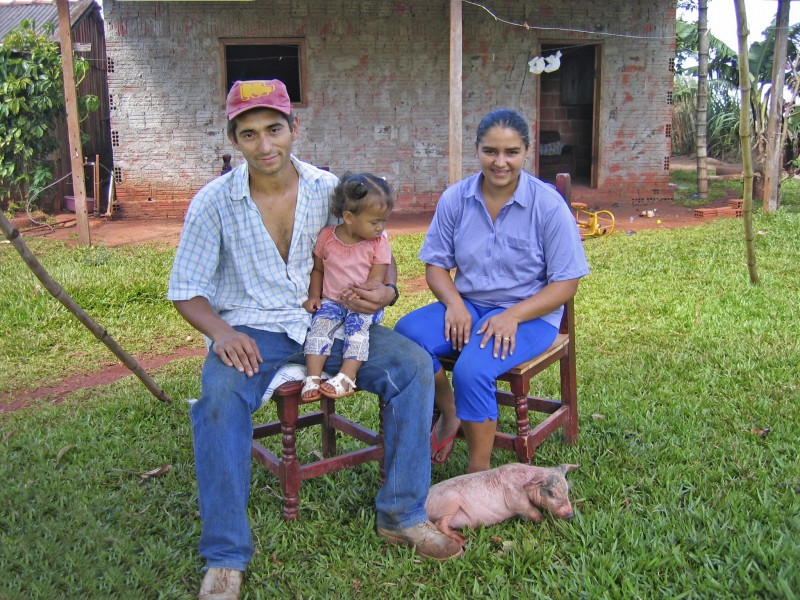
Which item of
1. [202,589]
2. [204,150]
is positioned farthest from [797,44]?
[202,589]

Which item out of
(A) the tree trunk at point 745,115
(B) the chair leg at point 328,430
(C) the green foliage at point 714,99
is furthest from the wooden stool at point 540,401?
(C) the green foliage at point 714,99

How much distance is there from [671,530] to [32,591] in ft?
7.79

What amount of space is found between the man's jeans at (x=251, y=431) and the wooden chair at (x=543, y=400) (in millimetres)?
517

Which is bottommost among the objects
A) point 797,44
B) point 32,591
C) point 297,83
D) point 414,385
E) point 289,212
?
point 32,591

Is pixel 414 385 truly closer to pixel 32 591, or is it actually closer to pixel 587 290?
pixel 32 591

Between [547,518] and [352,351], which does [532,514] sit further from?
[352,351]

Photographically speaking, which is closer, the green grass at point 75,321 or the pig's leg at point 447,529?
the pig's leg at point 447,529

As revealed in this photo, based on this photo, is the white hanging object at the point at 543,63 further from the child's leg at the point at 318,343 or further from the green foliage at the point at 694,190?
the child's leg at the point at 318,343

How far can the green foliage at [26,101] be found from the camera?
478 inches

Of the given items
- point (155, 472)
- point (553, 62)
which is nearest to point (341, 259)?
point (155, 472)

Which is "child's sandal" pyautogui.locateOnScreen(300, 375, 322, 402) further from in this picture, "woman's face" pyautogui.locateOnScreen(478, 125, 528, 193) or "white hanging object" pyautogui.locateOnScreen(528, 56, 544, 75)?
"white hanging object" pyautogui.locateOnScreen(528, 56, 544, 75)

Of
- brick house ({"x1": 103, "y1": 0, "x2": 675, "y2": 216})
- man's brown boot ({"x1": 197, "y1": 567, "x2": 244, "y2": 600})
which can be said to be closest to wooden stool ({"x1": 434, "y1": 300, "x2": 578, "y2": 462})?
man's brown boot ({"x1": 197, "y1": 567, "x2": 244, "y2": 600})

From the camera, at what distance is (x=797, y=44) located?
17.3 meters

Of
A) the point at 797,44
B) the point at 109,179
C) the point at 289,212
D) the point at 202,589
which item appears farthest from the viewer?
the point at 797,44
